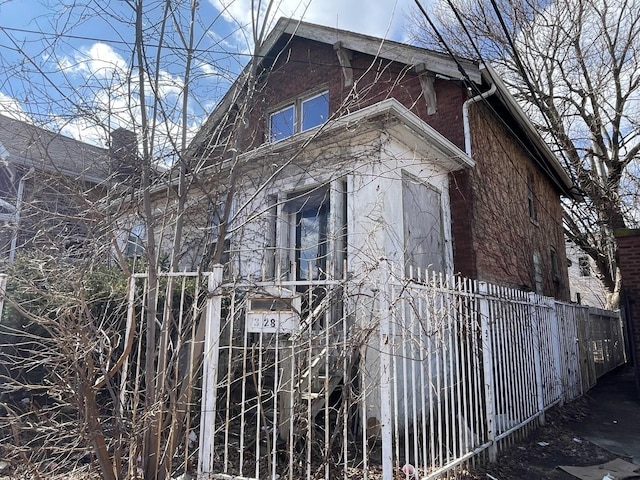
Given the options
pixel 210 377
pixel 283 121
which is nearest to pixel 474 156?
pixel 283 121

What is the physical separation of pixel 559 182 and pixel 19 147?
14.6 meters

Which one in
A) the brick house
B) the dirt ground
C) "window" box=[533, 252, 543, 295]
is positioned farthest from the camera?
"window" box=[533, 252, 543, 295]

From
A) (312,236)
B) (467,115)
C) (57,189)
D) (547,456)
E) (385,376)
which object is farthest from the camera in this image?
(467,115)

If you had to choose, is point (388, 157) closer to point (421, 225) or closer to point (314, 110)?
point (421, 225)

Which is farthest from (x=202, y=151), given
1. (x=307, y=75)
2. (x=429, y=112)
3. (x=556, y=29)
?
(x=556, y=29)

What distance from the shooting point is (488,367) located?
508 centimetres

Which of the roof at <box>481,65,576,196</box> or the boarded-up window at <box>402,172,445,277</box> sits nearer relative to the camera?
the boarded-up window at <box>402,172,445,277</box>

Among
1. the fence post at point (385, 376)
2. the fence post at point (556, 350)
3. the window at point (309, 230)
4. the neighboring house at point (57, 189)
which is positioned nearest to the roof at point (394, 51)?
the window at point (309, 230)

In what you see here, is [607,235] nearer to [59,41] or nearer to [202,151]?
[202,151]

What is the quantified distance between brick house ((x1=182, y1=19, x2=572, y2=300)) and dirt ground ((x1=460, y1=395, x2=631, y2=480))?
256 centimetres

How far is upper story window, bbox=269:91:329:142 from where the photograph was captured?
9777 mm

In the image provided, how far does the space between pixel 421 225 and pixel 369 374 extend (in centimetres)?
334

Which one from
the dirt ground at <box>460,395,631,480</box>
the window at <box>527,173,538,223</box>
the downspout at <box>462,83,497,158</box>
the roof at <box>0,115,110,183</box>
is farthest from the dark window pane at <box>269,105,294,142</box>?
the dirt ground at <box>460,395,631,480</box>

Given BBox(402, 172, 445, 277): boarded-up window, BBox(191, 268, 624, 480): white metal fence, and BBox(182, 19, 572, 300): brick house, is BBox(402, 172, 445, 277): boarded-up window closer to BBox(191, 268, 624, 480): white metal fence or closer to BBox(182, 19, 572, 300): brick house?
BBox(182, 19, 572, 300): brick house
